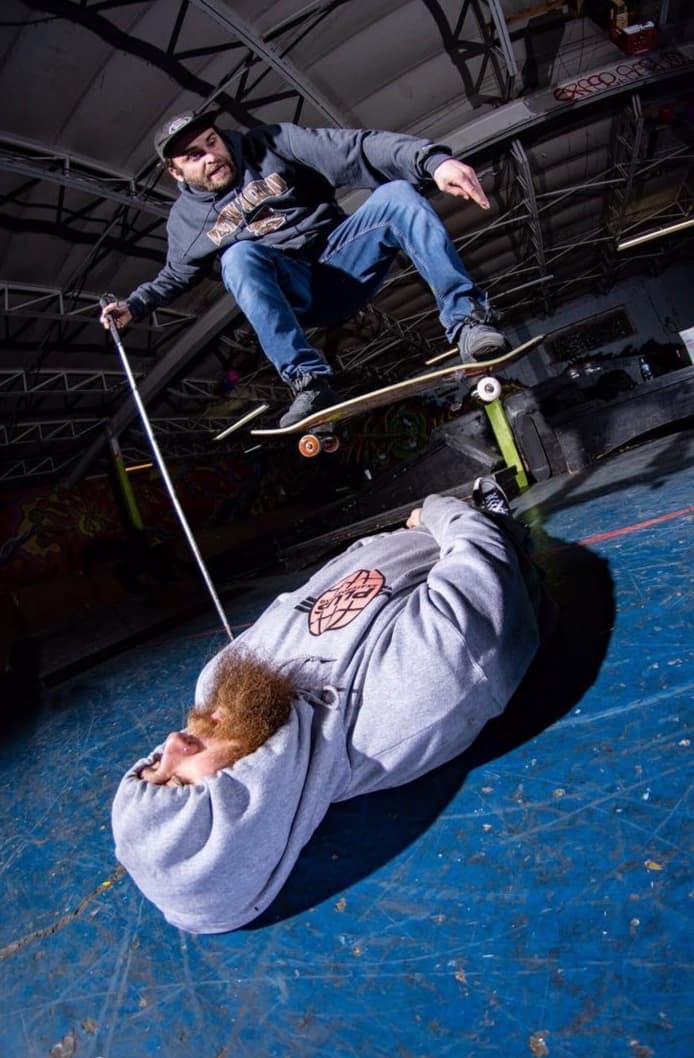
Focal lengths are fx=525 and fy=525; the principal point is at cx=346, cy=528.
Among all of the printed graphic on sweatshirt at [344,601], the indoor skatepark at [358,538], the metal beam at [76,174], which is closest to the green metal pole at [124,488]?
the indoor skatepark at [358,538]

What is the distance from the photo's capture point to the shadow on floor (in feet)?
3.98

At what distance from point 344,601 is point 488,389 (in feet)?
5.88

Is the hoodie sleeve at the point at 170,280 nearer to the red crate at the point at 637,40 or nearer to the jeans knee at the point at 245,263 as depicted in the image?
the jeans knee at the point at 245,263

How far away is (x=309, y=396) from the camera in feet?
8.50

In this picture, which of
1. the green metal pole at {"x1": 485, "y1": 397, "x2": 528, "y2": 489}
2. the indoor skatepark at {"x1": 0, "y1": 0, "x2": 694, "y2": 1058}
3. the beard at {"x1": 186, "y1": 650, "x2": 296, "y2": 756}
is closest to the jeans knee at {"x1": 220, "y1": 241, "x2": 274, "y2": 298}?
the indoor skatepark at {"x1": 0, "y1": 0, "x2": 694, "y2": 1058}

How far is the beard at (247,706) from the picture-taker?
112 centimetres

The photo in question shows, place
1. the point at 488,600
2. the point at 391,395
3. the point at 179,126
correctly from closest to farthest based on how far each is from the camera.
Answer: the point at 488,600 < the point at 179,126 < the point at 391,395

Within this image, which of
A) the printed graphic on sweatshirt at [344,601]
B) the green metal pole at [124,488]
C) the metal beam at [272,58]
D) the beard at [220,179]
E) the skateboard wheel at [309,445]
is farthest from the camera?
the green metal pole at [124,488]

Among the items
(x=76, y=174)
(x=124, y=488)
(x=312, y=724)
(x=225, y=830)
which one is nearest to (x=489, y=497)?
(x=312, y=724)

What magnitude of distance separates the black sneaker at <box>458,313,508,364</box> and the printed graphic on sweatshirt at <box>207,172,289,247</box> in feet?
3.53

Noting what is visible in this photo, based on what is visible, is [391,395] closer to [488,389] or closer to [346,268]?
[488,389]

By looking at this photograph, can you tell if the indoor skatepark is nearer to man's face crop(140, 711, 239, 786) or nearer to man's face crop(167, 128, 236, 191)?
man's face crop(140, 711, 239, 786)

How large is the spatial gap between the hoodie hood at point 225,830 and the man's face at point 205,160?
2548mm

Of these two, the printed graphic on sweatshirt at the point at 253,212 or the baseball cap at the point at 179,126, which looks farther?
the printed graphic on sweatshirt at the point at 253,212
